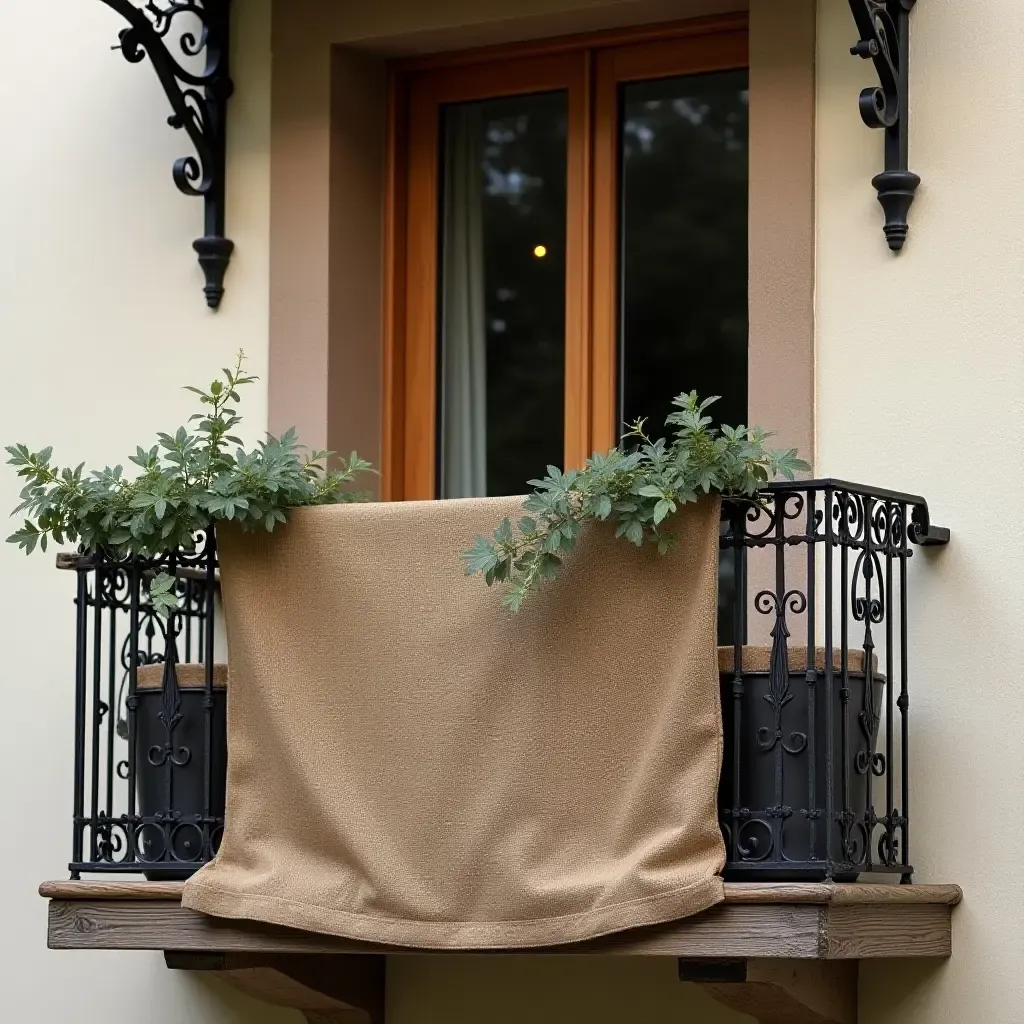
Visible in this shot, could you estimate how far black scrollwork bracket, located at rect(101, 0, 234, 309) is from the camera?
6.57m

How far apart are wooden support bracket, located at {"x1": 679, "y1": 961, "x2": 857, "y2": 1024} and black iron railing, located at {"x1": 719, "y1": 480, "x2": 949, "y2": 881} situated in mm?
227

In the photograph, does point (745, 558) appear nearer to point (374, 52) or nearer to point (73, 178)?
point (374, 52)

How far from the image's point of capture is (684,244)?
21.3 ft

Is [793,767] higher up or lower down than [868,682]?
lower down

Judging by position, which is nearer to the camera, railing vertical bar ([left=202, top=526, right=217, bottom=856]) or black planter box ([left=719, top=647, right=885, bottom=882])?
black planter box ([left=719, top=647, right=885, bottom=882])

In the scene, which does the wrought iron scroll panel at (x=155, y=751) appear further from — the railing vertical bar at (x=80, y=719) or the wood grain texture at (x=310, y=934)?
the wood grain texture at (x=310, y=934)

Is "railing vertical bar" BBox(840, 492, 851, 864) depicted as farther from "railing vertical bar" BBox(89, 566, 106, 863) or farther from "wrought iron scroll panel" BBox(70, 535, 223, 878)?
"railing vertical bar" BBox(89, 566, 106, 863)

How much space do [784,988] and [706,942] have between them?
339 millimetres

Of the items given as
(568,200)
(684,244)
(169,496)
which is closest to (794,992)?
(169,496)

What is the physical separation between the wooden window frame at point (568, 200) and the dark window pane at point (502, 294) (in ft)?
0.17

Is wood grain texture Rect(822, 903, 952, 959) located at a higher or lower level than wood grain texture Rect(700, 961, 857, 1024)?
higher

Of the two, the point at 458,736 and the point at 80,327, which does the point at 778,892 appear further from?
the point at 80,327

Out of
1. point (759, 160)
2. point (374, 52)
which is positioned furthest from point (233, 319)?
point (759, 160)

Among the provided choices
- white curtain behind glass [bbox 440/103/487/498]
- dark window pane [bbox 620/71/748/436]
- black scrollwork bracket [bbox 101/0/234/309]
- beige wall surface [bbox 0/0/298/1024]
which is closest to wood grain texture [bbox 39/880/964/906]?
beige wall surface [bbox 0/0/298/1024]
